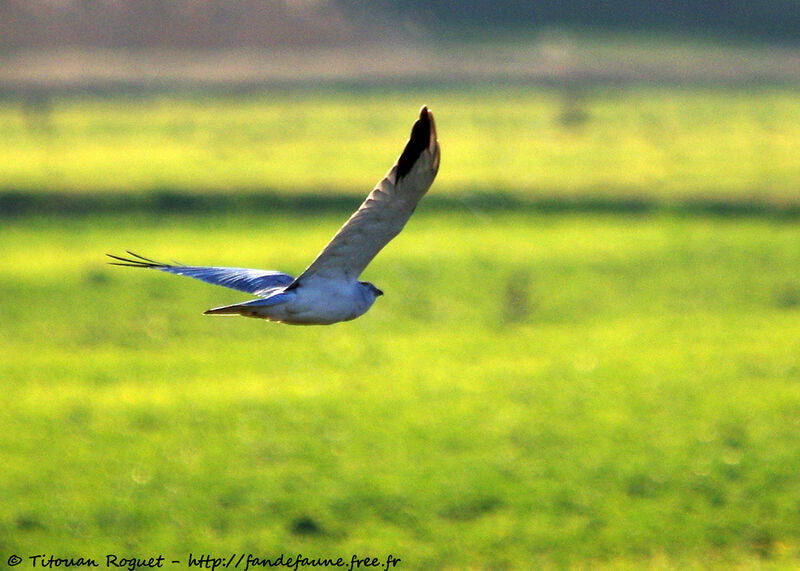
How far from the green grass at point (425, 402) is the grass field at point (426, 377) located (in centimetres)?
5

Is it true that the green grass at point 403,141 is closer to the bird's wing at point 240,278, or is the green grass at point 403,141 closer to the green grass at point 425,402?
the green grass at point 425,402

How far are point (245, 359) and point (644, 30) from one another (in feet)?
123

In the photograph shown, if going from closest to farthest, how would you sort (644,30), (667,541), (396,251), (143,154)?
(667,541) < (396,251) < (143,154) < (644,30)

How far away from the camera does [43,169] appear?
119ft

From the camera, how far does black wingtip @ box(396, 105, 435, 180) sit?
233 inches

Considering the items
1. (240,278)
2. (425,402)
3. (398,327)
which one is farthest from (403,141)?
(240,278)

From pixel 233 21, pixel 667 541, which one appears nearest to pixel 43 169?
pixel 233 21

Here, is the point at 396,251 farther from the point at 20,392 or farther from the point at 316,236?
the point at 20,392

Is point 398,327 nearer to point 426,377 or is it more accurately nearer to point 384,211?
point 426,377

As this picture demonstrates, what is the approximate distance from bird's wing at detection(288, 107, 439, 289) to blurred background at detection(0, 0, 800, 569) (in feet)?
28.8

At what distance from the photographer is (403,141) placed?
139 feet

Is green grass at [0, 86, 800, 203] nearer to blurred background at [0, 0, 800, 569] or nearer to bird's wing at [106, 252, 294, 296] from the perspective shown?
blurred background at [0, 0, 800, 569]

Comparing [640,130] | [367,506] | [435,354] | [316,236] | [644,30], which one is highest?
[644,30]

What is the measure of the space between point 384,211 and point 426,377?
1454 centimetres
